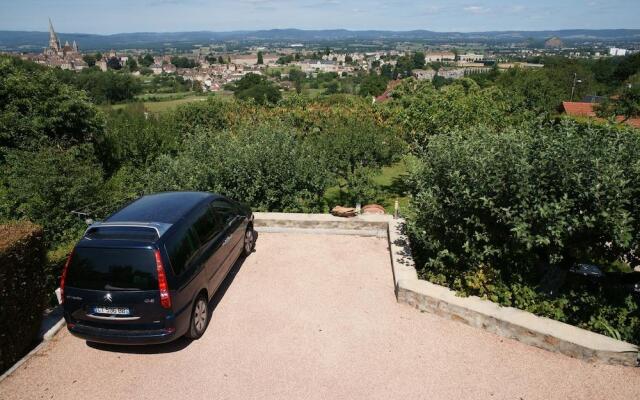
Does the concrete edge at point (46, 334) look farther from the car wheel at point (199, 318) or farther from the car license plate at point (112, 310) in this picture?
the car wheel at point (199, 318)

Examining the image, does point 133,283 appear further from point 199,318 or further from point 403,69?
point 403,69

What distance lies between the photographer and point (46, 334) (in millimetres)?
5961

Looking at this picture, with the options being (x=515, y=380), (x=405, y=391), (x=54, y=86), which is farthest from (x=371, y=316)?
(x=54, y=86)

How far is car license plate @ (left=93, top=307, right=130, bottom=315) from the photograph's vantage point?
17.0 ft

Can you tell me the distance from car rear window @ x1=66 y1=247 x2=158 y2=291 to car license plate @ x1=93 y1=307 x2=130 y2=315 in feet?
0.92

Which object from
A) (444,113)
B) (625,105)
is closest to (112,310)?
(444,113)

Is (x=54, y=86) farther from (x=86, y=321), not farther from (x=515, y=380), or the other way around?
(x=515, y=380)

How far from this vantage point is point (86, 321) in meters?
5.34

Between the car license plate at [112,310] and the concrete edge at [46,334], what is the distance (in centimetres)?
140

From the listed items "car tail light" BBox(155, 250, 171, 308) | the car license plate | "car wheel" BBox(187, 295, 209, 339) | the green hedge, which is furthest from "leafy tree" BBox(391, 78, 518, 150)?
the green hedge

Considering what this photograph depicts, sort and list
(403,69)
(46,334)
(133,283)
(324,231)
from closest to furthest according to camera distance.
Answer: (133,283) → (46,334) → (324,231) → (403,69)

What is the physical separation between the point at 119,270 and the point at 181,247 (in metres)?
0.84

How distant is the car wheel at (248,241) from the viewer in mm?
8414

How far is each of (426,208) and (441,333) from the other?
7.73ft
